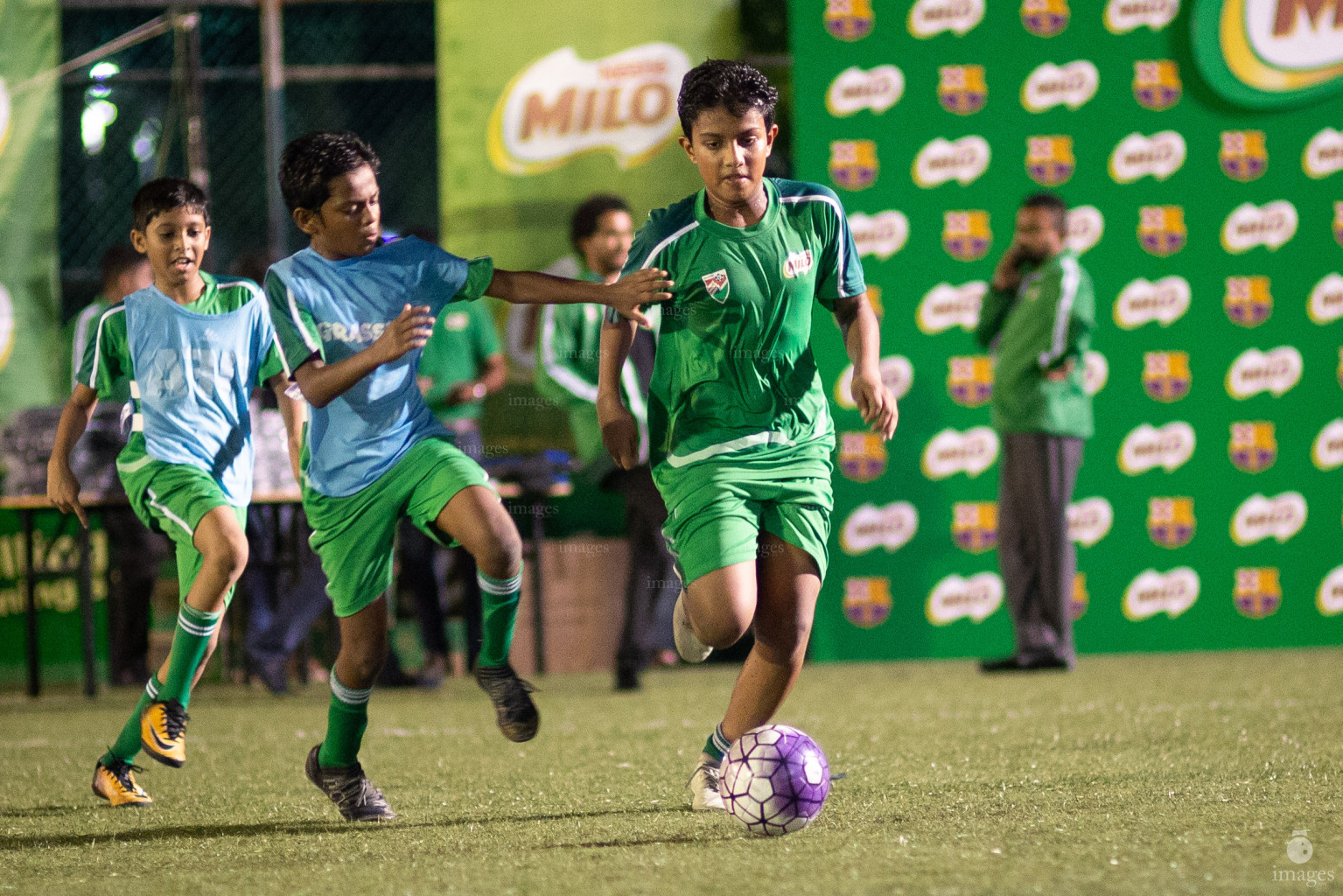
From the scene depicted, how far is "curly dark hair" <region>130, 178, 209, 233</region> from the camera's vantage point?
484 centimetres

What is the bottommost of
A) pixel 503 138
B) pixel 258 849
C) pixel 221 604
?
pixel 258 849

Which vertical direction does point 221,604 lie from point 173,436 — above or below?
Result: below

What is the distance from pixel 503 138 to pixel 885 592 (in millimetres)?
3135

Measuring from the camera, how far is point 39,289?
823cm

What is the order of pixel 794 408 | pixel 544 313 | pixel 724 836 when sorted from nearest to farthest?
pixel 724 836 → pixel 794 408 → pixel 544 313

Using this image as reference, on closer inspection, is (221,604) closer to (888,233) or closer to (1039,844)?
(1039,844)

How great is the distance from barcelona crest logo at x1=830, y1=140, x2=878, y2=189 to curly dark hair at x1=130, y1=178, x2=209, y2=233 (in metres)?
4.29

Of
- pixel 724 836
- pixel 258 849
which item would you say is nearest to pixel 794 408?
pixel 724 836

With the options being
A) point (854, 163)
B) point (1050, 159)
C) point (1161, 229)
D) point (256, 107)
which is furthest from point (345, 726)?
point (256, 107)

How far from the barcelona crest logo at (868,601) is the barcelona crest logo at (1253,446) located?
6.64ft

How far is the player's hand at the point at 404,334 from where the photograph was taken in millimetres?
3811

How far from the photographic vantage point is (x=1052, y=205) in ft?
25.6

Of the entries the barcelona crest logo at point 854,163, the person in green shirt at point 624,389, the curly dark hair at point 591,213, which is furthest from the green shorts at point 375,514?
the barcelona crest logo at point 854,163

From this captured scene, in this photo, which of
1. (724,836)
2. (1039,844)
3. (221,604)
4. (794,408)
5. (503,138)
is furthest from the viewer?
(503,138)
